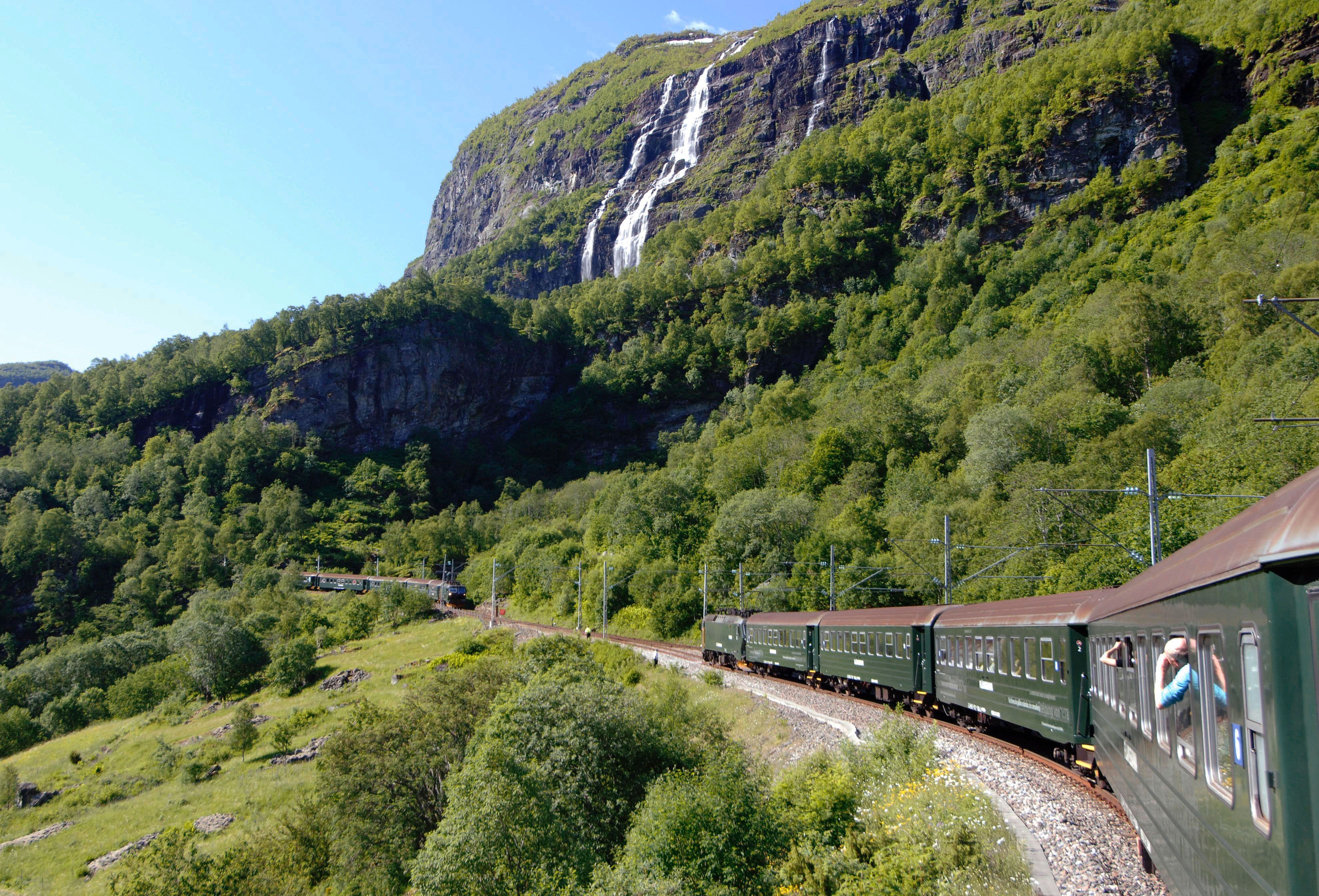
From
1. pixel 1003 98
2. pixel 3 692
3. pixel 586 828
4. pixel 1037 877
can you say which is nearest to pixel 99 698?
pixel 3 692

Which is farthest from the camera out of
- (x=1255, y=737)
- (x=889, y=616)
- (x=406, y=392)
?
(x=406, y=392)

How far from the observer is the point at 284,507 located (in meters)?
119

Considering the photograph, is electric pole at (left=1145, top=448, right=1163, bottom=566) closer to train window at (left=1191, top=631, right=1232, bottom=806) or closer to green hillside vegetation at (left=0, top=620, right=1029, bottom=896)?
green hillside vegetation at (left=0, top=620, right=1029, bottom=896)

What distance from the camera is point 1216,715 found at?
5.46 m

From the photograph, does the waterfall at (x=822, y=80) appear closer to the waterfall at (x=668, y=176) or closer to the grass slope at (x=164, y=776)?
the waterfall at (x=668, y=176)

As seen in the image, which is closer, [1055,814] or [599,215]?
[1055,814]

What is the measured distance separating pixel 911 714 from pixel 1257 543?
68.2 ft

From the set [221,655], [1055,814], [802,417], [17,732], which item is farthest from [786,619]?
[17,732]

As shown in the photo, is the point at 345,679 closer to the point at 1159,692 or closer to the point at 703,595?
the point at 703,595

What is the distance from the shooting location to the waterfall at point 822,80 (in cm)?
16725

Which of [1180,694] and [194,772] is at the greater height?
[1180,694]

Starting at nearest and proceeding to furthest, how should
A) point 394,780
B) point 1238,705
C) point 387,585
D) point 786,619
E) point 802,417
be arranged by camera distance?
point 1238,705 → point 394,780 → point 786,619 → point 387,585 → point 802,417

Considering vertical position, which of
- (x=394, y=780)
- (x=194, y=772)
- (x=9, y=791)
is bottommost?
(x=9, y=791)

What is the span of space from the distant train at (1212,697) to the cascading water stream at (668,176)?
161336 mm
